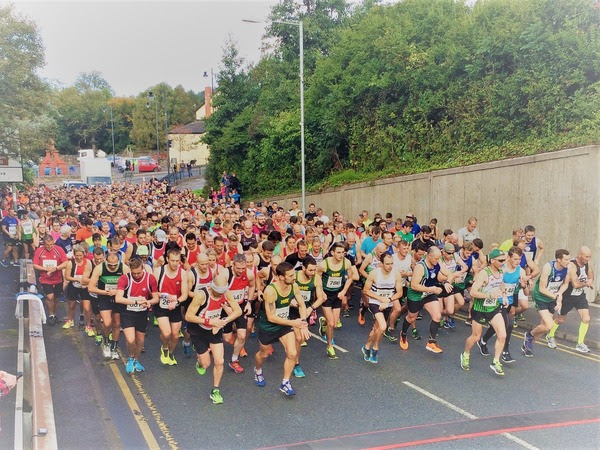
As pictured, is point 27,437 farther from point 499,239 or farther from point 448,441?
point 499,239

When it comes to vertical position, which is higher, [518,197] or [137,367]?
[518,197]

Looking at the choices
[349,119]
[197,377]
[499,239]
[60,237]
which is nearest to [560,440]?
[197,377]

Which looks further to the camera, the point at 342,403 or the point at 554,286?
the point at 554,286

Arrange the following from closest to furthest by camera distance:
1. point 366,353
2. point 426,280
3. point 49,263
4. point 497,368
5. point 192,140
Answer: point 497,368 → point 366,353 → point 426,280 → point 49,263 → point 192,140

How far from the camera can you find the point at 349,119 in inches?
954

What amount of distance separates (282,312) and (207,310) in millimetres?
993

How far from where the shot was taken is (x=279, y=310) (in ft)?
24.9

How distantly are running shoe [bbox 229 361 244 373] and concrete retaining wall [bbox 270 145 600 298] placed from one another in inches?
328

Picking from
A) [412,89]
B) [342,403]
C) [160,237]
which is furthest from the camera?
[412,89]

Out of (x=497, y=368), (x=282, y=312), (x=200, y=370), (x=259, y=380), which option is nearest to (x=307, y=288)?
(x=282, y=312)

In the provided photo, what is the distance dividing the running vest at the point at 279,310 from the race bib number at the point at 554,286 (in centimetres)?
442

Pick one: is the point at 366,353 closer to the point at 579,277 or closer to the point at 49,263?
the point at 579,277

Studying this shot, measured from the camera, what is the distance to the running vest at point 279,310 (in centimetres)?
757

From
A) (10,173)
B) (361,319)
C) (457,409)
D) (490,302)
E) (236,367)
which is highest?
(10,173)
